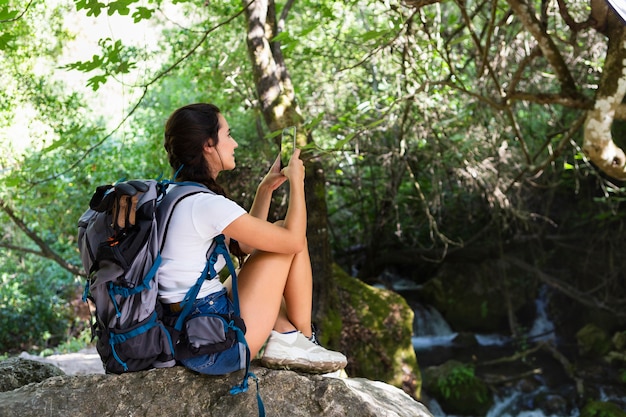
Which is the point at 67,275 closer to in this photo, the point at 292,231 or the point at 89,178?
the point at 89,178

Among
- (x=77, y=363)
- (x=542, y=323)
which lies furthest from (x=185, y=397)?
(x=542, y=323)

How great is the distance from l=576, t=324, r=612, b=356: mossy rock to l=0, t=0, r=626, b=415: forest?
2.6 inches

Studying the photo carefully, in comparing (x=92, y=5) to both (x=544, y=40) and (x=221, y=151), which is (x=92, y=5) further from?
(x=544, y=40)

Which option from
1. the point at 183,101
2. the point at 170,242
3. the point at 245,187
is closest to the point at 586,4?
the point at 245,187

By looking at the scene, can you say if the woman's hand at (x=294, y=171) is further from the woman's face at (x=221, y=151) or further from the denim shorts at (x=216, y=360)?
the denim shorts at (x=216, y=360)

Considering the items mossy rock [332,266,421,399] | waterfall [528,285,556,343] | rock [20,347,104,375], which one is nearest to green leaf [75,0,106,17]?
mossy rock [332,266,421,399]

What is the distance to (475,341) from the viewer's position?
31.9 feet

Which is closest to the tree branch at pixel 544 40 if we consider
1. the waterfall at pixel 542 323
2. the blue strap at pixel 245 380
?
the blue strap at pixel 245 380

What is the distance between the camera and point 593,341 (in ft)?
29.4

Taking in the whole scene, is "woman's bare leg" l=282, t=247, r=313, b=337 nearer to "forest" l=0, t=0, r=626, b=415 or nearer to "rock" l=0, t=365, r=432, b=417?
"rock" l=0, t=365, r=432, b=417

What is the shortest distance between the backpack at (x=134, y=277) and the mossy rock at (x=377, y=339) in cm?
356

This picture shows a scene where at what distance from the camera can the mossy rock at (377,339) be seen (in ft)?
20.1

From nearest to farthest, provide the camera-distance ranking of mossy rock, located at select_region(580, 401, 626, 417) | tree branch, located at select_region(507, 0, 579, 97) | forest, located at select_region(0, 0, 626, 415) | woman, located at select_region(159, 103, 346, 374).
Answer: woman, located at select_region(159, 103, 346, 374) < tree branch, located at select_region(507, 0, 579, 97) < forest, located at select_region(0, 0, 626, 415) < mossy rock, located at select_region(580, 401, 626, 417)

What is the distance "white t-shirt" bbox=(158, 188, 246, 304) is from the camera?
8.11 ft
